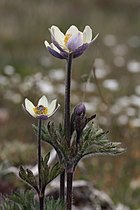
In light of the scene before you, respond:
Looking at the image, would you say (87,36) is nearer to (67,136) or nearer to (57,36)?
(57,36)

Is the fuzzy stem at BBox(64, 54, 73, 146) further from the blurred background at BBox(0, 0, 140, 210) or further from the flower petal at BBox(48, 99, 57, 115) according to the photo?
the blurred background at BBox(0, 0, 140, 210)

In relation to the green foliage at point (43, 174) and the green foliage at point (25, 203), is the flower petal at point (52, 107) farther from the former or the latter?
the green foliage at point (25, 203)

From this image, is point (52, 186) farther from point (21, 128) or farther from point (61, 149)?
point (21, 128)

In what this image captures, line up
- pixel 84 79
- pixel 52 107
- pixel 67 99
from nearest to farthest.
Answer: pixel 67 99 < pixel 52 107 < pixel 84 79

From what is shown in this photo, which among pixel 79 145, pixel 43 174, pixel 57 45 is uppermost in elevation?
pixel 57 45

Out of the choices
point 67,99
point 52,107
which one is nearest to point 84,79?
point 52,107

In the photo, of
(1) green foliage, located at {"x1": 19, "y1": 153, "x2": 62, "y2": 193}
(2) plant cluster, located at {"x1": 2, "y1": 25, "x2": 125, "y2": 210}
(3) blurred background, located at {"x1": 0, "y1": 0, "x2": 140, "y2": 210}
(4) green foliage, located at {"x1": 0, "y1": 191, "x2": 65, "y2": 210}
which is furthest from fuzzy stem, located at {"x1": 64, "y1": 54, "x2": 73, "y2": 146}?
(3) blurred background, located at {"x1": 0, "y1": 0, "x2": 140, "y2": 210}
